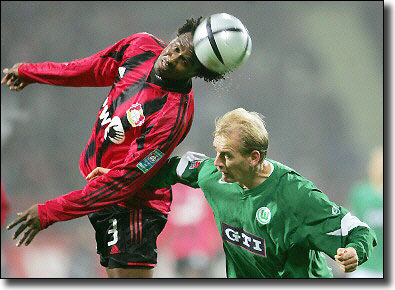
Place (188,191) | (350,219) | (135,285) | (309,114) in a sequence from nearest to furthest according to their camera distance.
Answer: (350,219)
(135,285)
(188,191)
(309,114)

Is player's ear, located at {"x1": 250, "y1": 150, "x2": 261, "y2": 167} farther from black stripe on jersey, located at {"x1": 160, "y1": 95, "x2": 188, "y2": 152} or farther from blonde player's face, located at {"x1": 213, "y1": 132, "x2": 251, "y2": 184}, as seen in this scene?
black stripe on jersey, located at {"x1": 160, "y1": 95, "x2": 188, "y2": 152}

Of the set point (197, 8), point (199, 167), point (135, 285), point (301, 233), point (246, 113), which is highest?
point (197, 8)

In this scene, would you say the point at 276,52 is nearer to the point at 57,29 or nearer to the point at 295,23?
the point at 295,23

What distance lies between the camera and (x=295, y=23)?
27.6 ft

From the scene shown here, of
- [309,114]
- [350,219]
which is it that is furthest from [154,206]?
[309,114]

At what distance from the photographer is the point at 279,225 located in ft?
8.55

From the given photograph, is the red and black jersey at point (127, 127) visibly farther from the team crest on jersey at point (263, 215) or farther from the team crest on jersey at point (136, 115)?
the team crest on jersey at point (263, 215)

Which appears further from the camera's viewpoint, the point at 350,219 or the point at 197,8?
the point at 197,8

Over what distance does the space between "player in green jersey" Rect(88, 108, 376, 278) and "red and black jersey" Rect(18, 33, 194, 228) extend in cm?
27

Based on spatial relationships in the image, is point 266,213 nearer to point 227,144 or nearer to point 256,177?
point 256,177

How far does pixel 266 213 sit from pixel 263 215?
18 millimetres

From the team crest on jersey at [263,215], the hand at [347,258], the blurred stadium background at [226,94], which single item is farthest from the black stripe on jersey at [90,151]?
the blurred stadium background at [226,94]

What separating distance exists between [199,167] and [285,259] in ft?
2.10

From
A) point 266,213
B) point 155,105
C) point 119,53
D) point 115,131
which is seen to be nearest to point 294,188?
point 266,213
